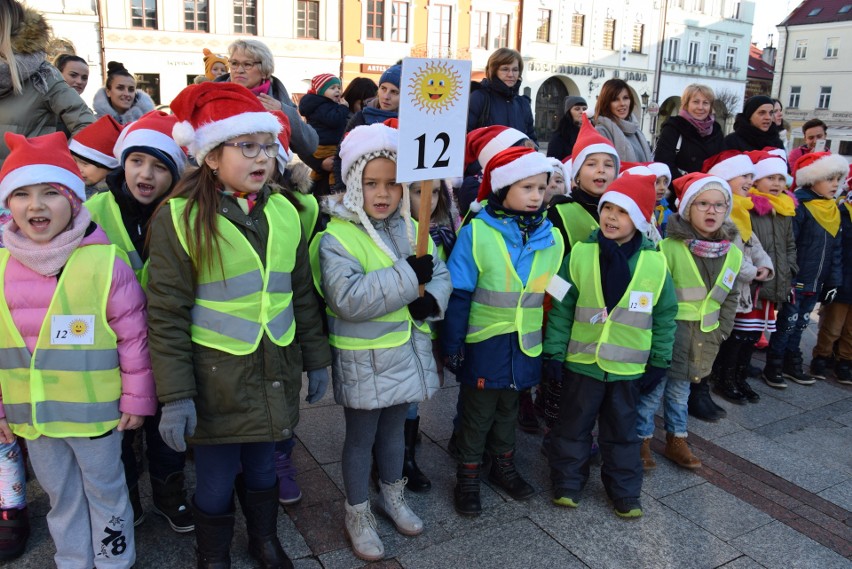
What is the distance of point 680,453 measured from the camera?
3938 millimetres

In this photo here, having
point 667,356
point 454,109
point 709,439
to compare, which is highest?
point 454,109

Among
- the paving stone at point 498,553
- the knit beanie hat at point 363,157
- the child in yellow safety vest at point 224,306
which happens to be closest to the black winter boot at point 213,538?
the child in yellow safety vest at point 224,306

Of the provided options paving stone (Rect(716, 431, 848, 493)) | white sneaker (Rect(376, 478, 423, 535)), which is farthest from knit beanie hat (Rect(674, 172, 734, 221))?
white sneaker (Rect(376, 478, 423, 535))

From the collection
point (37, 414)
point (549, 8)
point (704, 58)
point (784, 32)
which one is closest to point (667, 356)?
point (37, 414)

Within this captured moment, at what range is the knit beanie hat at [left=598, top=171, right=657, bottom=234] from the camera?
10.8 feet

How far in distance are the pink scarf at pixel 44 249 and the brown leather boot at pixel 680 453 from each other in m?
3.43

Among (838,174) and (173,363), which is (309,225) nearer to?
(173,363)

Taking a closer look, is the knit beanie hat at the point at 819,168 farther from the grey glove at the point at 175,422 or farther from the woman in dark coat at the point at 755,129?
the grey glove at the point at 175,422

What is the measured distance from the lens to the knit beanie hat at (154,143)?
2.95 m

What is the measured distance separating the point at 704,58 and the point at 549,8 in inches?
530

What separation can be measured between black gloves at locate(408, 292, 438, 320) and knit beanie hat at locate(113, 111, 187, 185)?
1.31 meters

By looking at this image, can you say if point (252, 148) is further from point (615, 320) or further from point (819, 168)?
point (819, 168)

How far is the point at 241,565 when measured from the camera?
2.79 meters

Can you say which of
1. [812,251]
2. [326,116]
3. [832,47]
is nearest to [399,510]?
[326,116]
